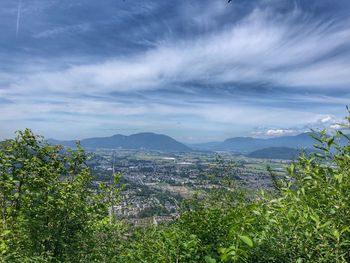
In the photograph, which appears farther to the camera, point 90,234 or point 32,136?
point 32,136

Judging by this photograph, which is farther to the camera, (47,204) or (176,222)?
(176,222)

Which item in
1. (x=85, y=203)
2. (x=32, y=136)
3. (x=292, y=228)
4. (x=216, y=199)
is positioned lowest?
(x=216, y=199)

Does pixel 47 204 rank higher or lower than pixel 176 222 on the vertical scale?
higher

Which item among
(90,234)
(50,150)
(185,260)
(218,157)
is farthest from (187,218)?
(218,157)

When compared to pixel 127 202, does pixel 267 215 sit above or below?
above

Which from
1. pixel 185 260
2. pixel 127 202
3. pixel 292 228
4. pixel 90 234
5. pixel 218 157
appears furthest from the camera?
pixel 218 157

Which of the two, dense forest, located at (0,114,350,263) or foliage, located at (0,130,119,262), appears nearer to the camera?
dense forest, located at (0,114,350,263)

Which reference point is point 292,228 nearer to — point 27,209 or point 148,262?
point 148,262

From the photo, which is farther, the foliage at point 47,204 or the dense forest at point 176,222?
the foliage at point 47,204
